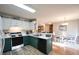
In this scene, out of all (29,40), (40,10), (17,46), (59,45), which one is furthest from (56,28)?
(17,46)

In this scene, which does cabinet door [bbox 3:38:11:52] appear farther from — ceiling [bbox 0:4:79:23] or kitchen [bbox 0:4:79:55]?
ceiling [bbox 0:4:79:23]

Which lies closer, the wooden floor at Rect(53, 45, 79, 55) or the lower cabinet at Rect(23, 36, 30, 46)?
the wooden floor at Rect(53, 45, 79, 55)

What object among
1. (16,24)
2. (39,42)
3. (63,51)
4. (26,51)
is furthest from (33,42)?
(63,51)

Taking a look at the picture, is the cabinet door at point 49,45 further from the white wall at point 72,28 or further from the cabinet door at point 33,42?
the white wall at point 72,28

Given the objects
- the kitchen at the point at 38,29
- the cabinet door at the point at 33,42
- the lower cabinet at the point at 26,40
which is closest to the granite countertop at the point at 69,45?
the kitchen at the point at 38,29

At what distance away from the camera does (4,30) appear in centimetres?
156

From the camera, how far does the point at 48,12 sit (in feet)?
5.53

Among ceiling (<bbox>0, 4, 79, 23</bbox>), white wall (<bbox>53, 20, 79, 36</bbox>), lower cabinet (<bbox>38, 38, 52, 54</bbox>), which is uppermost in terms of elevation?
ceiling (<bbox>0, 4, 79, 23</bbox>)

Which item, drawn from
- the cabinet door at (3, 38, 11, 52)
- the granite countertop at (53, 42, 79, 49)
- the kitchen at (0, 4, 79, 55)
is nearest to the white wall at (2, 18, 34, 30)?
the kitchen at (0, 4, 79, 55)

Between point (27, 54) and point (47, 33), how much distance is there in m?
0.57

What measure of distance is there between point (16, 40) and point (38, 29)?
48 centimetres

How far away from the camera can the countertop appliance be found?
1667mm
